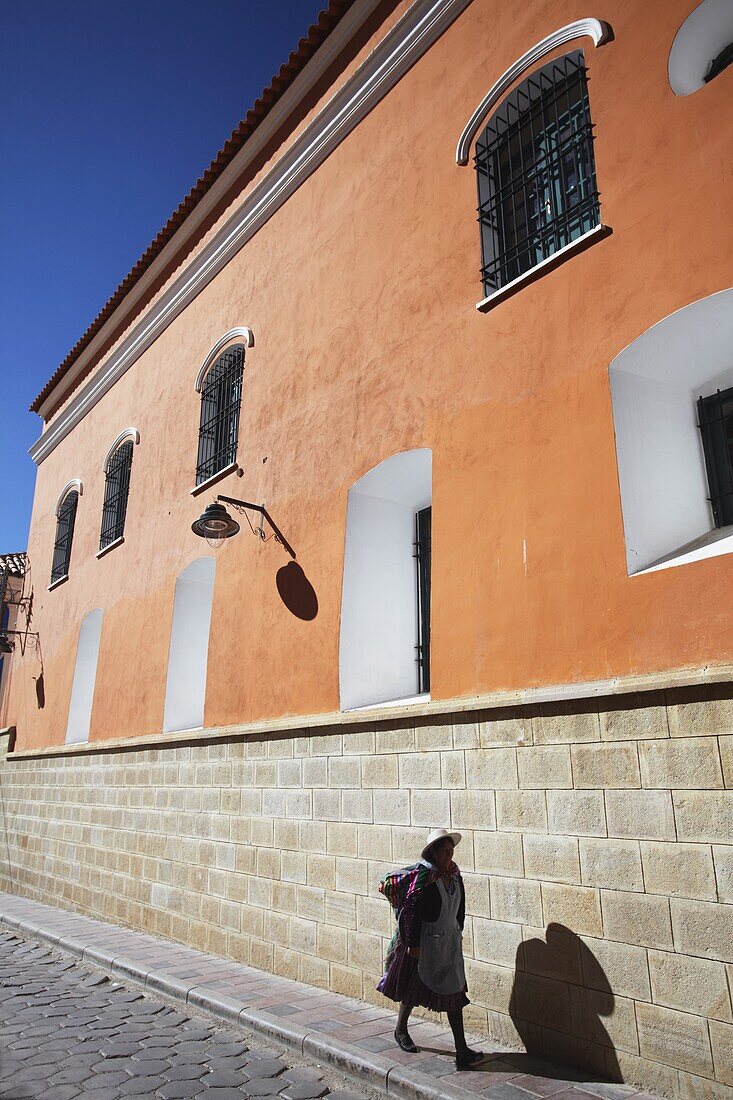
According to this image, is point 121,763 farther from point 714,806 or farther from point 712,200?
point 712,200

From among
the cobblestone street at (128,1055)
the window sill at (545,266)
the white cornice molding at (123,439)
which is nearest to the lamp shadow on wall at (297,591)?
the window sill at (545,266)

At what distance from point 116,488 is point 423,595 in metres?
8.06

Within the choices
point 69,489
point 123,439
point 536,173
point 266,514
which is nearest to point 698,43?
point 536,173

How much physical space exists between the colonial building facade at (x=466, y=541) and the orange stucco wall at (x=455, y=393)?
0.03 m

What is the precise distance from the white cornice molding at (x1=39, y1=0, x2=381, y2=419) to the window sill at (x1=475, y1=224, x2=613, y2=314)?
444cm

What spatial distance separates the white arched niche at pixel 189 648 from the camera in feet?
33.1

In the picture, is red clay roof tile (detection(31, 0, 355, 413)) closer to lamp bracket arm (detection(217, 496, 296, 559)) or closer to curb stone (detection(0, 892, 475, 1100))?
lamp bracket arm (detection(217, 496, 296, 559))

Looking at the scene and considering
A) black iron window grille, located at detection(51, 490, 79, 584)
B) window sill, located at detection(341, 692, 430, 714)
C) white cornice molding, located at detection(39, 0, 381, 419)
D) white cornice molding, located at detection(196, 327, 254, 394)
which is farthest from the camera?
black iron window grille, located at detection(51, 490, 79, 584)

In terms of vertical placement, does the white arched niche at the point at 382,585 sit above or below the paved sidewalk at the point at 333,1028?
above

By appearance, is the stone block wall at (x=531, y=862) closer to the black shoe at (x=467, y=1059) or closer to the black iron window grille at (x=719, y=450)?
the black shoe at (x=467, y=1059)

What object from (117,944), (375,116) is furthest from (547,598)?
(117,944)

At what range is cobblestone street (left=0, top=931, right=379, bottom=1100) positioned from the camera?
4.57m

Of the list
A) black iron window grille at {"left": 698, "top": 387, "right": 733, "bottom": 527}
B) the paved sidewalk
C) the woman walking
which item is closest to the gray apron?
the woman walking

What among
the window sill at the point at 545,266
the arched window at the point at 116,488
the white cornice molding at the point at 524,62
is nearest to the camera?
the window sill at the point at 545,266
